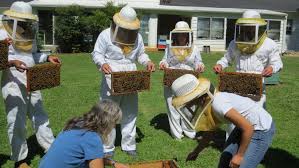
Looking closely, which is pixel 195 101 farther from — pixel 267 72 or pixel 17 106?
pixel 17 106

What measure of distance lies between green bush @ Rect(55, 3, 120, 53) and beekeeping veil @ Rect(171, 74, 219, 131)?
2012cm

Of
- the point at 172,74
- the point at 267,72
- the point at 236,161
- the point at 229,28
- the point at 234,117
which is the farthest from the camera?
the point at 229,28

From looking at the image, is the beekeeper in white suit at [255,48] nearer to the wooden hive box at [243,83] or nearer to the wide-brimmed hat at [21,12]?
the wooden hive box at [243,83]

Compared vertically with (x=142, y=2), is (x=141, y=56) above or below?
below

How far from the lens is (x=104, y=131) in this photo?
12.0 feet

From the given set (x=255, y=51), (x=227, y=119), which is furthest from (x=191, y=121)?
(x=255, y=51)

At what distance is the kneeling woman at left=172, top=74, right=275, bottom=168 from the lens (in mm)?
3713

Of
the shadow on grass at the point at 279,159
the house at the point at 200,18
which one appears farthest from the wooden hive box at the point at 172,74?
the house at the point at 200,18

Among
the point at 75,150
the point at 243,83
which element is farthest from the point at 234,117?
the point at 243,83

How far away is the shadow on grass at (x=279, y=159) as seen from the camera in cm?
620

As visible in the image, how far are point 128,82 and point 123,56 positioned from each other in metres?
0.43

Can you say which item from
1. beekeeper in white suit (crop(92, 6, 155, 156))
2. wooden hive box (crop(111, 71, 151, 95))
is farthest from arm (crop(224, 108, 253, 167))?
wooden hive box (crop(111, 71, 151, 95))

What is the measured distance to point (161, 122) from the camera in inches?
338

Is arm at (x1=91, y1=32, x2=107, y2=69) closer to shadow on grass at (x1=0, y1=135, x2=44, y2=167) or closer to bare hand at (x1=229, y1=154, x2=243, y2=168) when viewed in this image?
shadow on grass at (x1=0, y1=135, x2=44, y2=167)
